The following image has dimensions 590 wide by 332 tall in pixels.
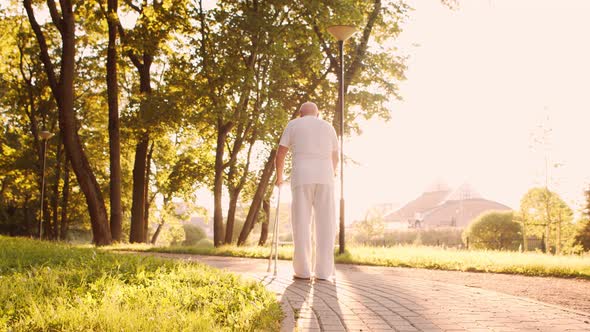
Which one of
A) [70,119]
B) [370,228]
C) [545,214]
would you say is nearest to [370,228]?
[370,228]

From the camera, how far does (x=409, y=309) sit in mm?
5633

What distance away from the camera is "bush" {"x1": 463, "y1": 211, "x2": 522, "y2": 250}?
40438mm

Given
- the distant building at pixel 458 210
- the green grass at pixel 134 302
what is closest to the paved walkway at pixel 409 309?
the green grass at pixel 134 302

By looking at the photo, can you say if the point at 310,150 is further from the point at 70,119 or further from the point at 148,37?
the point at 148,37

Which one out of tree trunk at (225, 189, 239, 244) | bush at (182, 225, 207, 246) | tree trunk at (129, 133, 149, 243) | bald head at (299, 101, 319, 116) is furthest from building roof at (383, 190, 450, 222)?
bald head at (299, 101, 319, 116)

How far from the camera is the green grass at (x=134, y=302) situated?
3.87 metres

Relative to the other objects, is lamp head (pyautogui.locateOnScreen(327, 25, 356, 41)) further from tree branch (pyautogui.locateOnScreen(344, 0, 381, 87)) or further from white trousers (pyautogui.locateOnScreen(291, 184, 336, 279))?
white trousers (pyautogui.locateOnScreen(291, 184, 336, 279))

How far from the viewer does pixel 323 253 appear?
297 inches

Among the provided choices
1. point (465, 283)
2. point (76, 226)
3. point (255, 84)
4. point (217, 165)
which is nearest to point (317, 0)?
point (255, 84)

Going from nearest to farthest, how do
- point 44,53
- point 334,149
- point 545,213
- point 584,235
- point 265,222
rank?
point 334,149 → point 44,53 → point 265,222 → point 545,213 → point 584,235

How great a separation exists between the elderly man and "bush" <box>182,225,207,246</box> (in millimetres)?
50003

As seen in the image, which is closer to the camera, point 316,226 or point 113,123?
point 316,226

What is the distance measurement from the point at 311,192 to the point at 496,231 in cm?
3583

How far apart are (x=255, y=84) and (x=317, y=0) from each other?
3.28m
